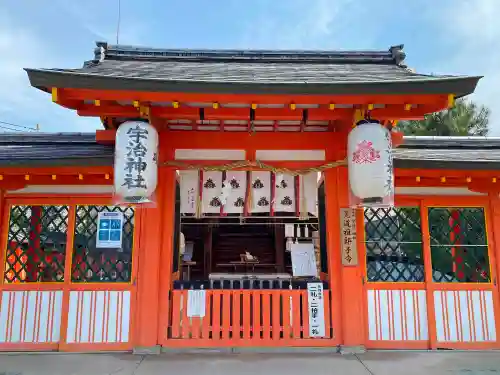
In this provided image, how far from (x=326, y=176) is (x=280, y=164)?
0.74 m

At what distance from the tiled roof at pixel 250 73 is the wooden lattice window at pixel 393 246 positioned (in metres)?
2.09

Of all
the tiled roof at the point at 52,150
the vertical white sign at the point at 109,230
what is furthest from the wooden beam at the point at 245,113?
the vertical white sign at the point at 109,230

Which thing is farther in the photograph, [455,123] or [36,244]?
[455,123]

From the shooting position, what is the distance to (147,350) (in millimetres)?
5332

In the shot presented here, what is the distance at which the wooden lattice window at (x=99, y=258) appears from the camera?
5.72 m

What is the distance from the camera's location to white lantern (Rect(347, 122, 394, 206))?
470cm

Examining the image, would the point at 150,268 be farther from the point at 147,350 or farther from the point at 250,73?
the point at 250,73

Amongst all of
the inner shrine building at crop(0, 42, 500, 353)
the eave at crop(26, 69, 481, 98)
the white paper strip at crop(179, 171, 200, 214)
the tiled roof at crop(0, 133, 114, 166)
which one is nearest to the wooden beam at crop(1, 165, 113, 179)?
the inner shrine building at crop(0, 42, 500, 353)

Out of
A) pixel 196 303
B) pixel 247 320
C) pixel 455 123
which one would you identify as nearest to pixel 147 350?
pixel 196 303

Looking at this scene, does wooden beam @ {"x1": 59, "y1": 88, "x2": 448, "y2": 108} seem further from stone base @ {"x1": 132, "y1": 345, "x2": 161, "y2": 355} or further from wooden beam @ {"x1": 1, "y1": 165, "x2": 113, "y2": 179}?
stone base @ {"x1": 132, "y1": 345, "x2": 161, "y2": 355}

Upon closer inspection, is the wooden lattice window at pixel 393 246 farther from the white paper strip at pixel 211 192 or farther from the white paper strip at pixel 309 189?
the white paper strip at pixel 211 192

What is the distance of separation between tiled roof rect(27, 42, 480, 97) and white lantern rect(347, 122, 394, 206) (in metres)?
0.54

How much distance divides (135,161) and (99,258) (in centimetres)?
190

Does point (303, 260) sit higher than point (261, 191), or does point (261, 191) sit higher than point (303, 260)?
point (261, 191)
